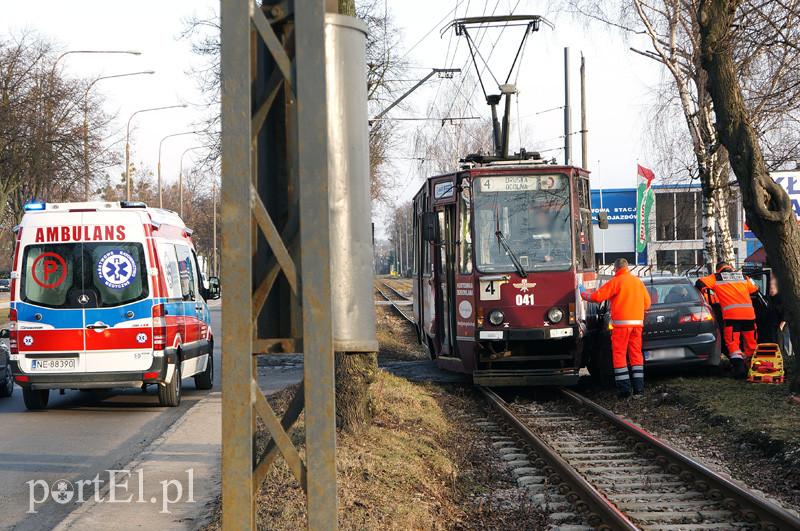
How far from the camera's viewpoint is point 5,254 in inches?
3814

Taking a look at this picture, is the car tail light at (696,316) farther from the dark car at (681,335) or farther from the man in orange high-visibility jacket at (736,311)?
the man in orange high-visibility jacket at (736,311)

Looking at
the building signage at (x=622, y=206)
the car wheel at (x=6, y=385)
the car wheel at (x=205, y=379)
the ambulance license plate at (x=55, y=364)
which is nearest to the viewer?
the ambulance license plate at (x=55, y=364)

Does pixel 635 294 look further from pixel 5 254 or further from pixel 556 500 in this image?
pixel 5 254

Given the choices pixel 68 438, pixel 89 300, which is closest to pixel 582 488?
pixel 68 438

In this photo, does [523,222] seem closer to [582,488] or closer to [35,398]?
[582,488]

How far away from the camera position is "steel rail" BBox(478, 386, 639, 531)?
23.1 feet

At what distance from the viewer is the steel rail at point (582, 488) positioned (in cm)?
704

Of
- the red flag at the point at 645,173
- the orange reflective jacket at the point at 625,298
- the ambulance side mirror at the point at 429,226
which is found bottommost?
the orange reflective jacket at the point at 625,298

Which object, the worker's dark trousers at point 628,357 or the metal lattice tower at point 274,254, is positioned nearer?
the metal lattice tower at point 274,254

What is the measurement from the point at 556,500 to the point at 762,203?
582cm

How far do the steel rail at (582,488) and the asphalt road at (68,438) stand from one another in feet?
10.4

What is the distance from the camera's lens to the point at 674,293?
15.2 metres

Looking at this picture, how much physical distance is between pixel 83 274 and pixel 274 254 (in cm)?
1027

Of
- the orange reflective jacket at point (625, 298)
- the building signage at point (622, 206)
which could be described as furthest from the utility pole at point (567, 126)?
the building signage at point (622, 206)
